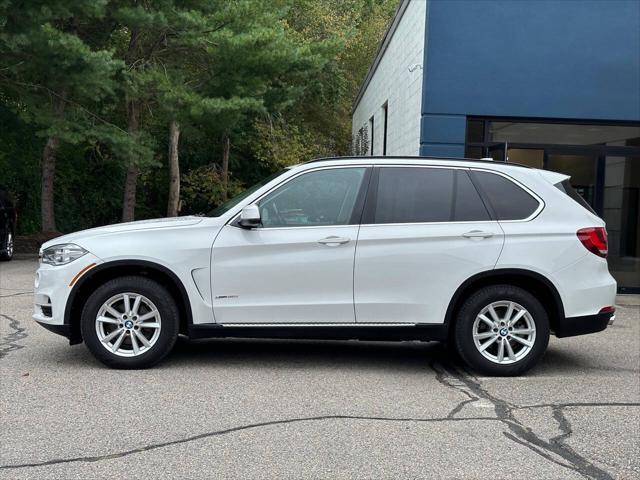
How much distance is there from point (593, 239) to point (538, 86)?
6035 millimetres

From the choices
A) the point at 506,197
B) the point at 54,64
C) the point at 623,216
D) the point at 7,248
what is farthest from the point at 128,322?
the point at 54,64

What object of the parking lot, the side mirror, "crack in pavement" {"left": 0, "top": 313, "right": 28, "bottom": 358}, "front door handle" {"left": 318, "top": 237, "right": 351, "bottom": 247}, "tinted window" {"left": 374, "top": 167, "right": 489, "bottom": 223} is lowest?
"crack in pavement" {"left": 0, "top": 313, "right": 28, "bottom": 358}

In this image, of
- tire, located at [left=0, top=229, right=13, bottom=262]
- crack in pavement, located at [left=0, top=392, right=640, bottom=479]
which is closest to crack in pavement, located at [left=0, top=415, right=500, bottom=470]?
crack in pavement, located at [left=0, top=392, right=640, bottom=479]

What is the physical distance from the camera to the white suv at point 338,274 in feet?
19.4

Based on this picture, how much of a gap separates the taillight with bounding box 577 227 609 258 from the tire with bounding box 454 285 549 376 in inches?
26.0

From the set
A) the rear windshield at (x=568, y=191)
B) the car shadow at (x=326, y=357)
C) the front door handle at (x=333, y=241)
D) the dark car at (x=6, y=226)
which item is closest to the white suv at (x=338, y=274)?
the front door handle at (x=333, y=241)

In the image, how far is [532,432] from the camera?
14.9 ft

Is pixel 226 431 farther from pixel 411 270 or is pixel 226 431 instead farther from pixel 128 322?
pixel 411 270

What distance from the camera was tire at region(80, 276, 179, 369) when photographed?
19.4 ft

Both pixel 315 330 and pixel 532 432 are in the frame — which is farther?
pixel 315 330

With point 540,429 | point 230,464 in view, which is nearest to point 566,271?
point 540,429

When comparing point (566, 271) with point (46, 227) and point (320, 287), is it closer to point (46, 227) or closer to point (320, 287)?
point (320, 287)

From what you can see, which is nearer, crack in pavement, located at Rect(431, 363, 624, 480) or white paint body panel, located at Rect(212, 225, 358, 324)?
crack in pavement, located at Rect(431, 363, 624, 480)

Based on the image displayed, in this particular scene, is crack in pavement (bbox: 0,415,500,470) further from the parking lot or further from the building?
the building
